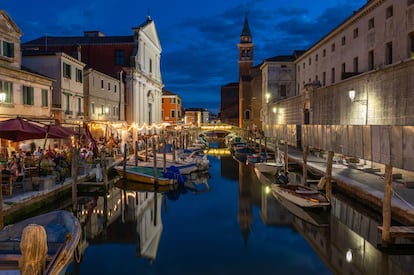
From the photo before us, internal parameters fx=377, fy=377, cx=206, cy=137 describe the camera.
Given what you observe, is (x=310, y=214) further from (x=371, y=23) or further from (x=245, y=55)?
(x=245, y=55)

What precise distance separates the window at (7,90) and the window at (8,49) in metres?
1.76

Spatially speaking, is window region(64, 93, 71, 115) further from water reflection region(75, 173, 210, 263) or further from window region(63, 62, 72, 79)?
water reflection region(75, 173, 210, 263)

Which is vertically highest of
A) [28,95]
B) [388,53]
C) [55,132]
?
[388,53]

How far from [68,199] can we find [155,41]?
4045 cm

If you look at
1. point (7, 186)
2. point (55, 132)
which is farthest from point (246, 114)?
point (7, 186)

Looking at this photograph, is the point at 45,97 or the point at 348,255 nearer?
the point at 348,255

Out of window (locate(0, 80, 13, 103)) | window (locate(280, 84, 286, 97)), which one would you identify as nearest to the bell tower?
window (locate(280, 84, 286, 97))

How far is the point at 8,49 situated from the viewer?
2177 centimetres

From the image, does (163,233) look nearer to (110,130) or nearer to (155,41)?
(110,130)

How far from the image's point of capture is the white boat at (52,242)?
7.16 meters

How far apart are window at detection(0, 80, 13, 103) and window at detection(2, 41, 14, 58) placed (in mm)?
1762

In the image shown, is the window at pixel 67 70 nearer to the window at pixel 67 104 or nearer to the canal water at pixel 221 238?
the window at pixel 67 104

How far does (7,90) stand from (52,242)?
50.2 feet

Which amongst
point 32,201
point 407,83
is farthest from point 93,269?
point 407,83
